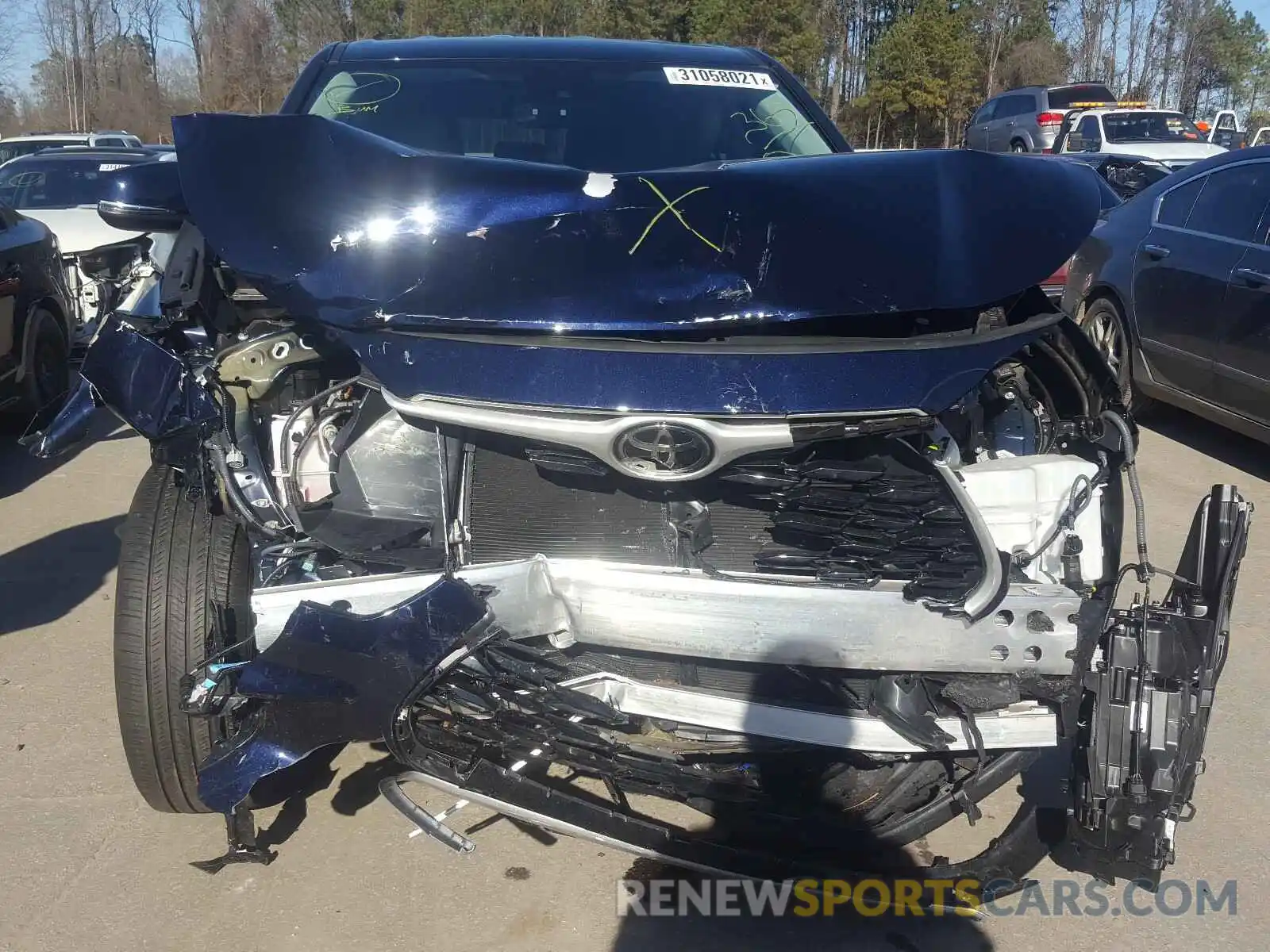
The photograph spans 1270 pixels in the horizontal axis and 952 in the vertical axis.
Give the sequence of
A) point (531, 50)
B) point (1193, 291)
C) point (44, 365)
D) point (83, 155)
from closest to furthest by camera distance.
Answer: point (531, 50), point (1193, 291), point (44, 365), point (83, 155)

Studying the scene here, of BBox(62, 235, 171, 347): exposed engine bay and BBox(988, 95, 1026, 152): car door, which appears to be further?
BBox(988, 95, 1026, 152): car door

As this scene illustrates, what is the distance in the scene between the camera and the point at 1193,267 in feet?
19.5

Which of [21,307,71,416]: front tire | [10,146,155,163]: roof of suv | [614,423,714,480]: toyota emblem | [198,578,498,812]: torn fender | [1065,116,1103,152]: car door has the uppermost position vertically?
[1065,116,1103,152]: car door

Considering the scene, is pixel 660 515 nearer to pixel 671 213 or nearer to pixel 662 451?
pixel 662 451

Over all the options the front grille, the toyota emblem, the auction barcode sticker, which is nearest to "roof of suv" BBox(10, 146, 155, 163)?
the auction barcode sticker

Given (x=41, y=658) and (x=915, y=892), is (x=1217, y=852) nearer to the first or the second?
(x=915, y=892)

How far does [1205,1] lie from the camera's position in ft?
137

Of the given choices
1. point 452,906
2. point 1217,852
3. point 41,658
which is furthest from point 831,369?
point 41,658

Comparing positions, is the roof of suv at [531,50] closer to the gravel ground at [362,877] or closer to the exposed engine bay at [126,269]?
the exposed engine bay at [126,269]

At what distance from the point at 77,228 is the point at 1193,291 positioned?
322 inches

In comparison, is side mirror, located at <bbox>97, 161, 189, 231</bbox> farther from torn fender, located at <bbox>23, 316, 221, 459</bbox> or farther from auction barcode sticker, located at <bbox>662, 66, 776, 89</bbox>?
auction barcode sticker, located at <bbox>662, 66, 776, 89</bbox>

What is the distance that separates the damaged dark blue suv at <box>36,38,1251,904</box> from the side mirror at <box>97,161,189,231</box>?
1 centimetres

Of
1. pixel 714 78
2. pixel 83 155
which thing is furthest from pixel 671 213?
pixel 83 155

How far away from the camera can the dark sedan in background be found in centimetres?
549
